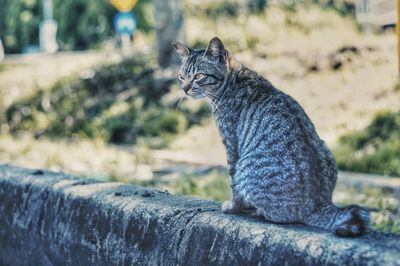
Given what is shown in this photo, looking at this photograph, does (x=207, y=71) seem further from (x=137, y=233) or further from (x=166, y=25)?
(x=166, y=25)

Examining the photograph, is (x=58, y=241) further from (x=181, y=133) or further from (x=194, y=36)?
(x=194, y=36)

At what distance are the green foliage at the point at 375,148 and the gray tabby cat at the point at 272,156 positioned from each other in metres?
4.95

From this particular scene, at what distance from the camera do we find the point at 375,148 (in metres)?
10.0

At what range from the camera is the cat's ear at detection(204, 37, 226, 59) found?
471 cm

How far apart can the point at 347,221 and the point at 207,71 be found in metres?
1.99

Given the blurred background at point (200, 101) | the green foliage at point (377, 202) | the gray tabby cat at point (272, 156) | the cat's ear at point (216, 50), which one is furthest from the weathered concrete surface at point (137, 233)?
the blurred background at point (200, 101)

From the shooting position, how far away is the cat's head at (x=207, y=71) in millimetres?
4688

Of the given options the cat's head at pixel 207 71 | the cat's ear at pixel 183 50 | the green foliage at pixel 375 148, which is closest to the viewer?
the cat's head at pixel 207 71

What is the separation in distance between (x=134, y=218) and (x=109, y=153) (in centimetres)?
697

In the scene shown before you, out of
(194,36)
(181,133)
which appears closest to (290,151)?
(181,133)

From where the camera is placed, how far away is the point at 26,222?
16.0ft

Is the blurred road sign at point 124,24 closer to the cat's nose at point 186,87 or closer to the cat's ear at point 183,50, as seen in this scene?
the cat's ear at point 183,50

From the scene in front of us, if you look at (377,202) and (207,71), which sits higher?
(207,71)

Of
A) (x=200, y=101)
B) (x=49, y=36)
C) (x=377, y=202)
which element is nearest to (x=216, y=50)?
(x=377, y=202)
